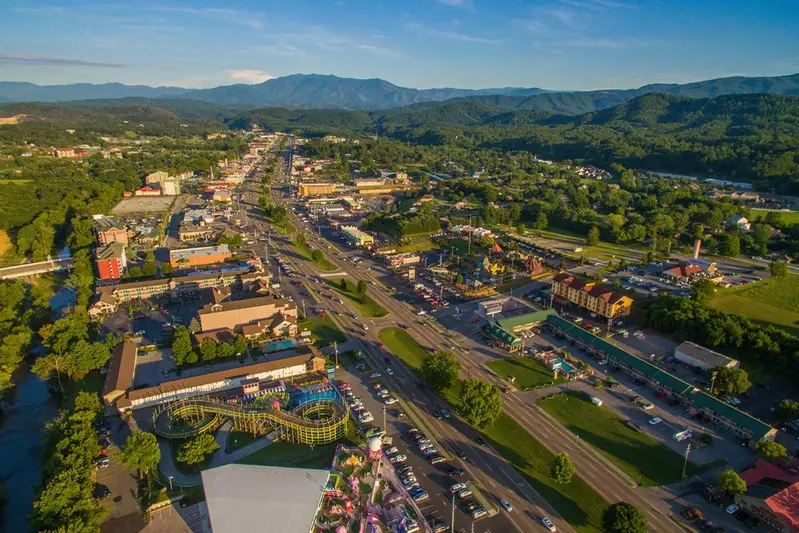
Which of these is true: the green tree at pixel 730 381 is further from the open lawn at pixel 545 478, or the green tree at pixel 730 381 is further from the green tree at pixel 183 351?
the green tree at pixel 183 351

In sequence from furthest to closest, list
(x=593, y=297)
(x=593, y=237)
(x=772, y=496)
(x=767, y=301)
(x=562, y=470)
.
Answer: (x=593, y=237), (x=767, y=301), (x=593, y=297), (x=562, y=470), (x=772, y=496)

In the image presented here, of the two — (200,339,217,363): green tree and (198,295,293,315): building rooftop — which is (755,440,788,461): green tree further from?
(200,339,217,363): green tree

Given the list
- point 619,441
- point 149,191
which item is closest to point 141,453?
point 619,441

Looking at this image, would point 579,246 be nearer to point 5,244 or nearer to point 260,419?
point 260,419

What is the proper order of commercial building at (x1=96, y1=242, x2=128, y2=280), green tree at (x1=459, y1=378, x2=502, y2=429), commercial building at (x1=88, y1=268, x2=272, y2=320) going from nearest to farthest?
1. green tree at (x1=459, y1=378, x2=502, y2=429)
2. commercial building at (x1=88, y1=268, x2=272, y2=320)
3. commercial building at (x1=96, y1=242, x2=128, y2=280)

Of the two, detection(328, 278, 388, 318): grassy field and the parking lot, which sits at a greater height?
detection(328, 278, 388, 318): grassy field

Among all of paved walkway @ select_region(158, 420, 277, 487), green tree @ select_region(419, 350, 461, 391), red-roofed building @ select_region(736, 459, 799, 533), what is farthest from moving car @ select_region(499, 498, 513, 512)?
paved walkway @ select_region(158, 420, 277, 487)

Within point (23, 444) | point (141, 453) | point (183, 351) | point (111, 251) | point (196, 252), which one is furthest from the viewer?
point (196, 252)

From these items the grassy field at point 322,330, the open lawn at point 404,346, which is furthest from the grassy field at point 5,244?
the open lawn at point 404,346
